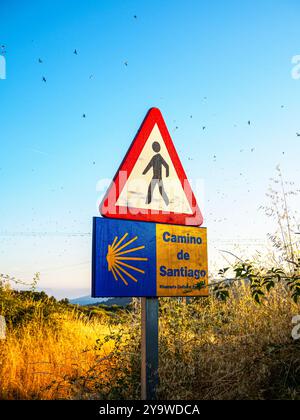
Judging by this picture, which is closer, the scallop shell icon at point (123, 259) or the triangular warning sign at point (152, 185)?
the scallop shell icon at point (123, 259)

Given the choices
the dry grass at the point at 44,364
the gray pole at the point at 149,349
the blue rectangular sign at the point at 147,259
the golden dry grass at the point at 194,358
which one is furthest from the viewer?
the dry grass at the point at 44,364

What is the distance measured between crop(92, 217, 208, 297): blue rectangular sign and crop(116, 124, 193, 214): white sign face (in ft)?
0.50

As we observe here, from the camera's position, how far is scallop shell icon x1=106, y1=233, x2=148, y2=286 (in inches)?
111

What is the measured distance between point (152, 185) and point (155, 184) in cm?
3

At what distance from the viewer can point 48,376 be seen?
14.5ft

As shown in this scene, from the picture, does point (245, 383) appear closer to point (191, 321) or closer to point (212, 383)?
point (212, 383)

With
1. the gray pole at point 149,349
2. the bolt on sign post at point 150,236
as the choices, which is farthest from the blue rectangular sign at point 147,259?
the gray pole at point 149,349

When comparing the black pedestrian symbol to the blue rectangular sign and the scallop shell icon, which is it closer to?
the blue rectangular sign

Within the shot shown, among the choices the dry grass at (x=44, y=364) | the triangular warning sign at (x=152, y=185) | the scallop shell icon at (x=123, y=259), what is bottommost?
the dry grass at (x=44, y=364)

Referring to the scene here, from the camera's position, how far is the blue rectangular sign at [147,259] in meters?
2.81

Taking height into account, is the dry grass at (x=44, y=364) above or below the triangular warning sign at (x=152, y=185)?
below

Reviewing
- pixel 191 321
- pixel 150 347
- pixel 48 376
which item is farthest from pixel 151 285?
pixel 48 376

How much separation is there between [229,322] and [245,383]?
1251mm

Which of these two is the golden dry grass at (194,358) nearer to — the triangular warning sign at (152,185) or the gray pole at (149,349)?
the gray pole at (149,349)
